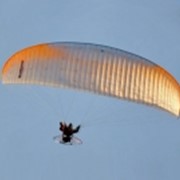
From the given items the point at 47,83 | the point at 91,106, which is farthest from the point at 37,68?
the point at 91,106

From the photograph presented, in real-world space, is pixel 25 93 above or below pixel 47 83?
above

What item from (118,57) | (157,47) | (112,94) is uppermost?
(157,47)

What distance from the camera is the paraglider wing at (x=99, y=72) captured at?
7.72 m

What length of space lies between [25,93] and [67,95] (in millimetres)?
1054

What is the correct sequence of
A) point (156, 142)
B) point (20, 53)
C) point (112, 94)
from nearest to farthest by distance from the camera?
point (112, 94)
point (20, 53)
point (156, 142)

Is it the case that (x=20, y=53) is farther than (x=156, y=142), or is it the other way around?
(x=156, y=142)

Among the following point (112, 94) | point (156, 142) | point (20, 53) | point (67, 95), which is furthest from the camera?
point (67, 95)

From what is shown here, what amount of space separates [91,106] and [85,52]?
18.6ft

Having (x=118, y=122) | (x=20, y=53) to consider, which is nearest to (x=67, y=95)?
(x=118, y=122)

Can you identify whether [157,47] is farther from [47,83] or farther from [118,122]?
[47,83]

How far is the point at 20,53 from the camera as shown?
8.36 m

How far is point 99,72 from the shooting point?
776 centimetres

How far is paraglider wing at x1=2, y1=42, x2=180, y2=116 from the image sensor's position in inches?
304

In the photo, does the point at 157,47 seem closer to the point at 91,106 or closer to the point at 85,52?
the point at 91,106
